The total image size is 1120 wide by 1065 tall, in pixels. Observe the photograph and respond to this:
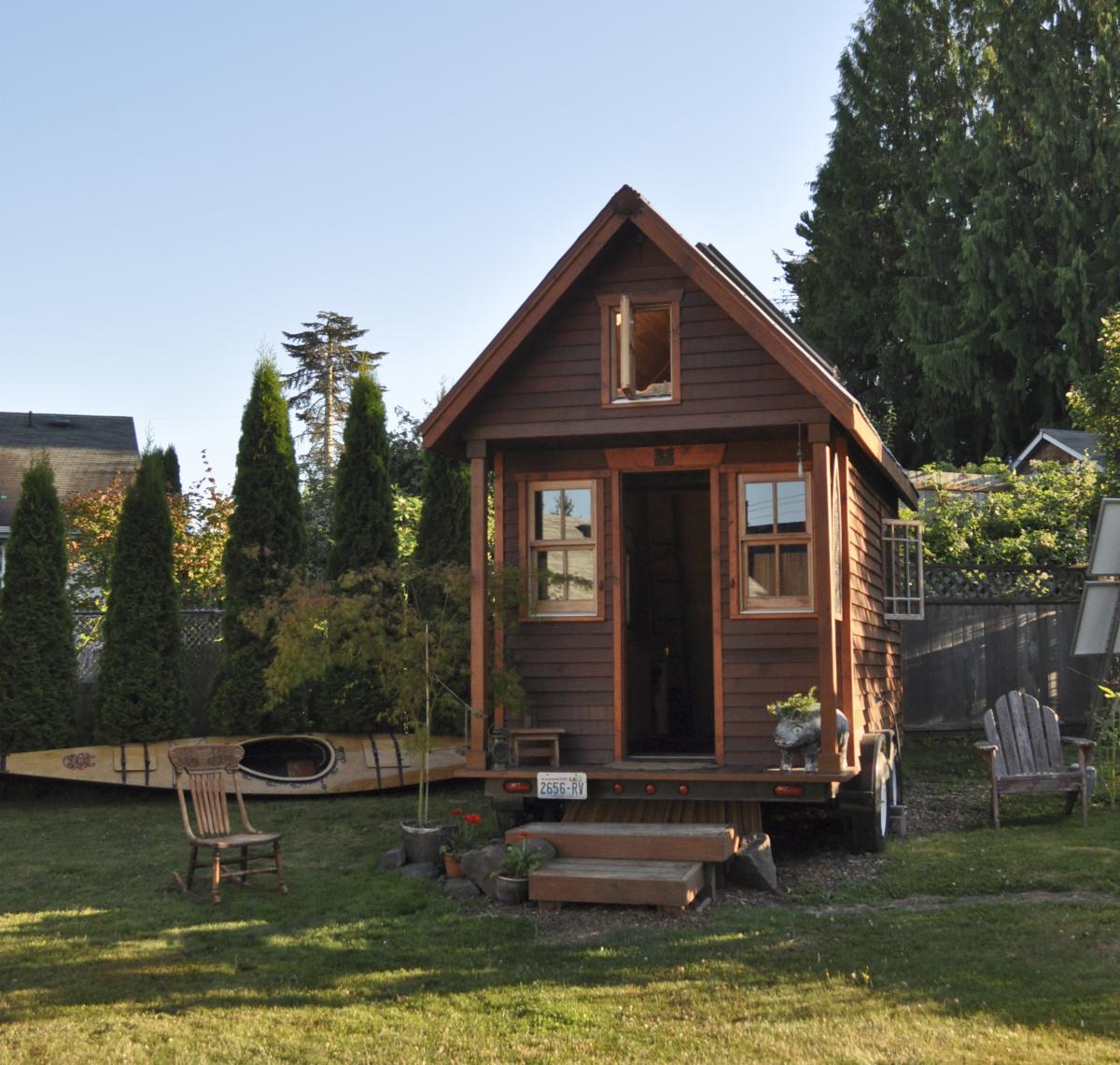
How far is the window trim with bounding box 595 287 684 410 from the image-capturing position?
9938 millimetres

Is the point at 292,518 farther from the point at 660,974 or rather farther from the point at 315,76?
the point at 660,974

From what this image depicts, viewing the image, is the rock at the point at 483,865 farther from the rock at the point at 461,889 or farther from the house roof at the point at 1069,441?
the house roof at the point at 1069,441

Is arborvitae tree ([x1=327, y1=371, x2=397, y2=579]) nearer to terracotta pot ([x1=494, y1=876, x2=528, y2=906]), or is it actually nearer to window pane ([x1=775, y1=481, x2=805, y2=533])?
window pane ([x1=775, y1=481, x2=805, y2=533])

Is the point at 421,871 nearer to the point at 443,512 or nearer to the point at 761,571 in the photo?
the point at 761,571

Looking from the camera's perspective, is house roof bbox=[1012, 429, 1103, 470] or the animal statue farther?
house roof bbox=[1012, 429, 1103, 470]

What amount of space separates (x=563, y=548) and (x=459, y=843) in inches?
102

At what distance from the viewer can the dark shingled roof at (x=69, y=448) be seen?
26.4m

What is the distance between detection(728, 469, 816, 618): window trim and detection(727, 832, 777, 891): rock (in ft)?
6.79

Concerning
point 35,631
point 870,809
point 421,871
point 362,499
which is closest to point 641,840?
point 421,871

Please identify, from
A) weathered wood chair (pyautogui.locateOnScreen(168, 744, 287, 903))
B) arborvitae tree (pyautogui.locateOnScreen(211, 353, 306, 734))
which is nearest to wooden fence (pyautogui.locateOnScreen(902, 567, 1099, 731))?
arborvitae tree (pyautogui.locateOnScreen(211, 353, 306, 734))

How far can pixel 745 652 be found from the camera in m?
10.2

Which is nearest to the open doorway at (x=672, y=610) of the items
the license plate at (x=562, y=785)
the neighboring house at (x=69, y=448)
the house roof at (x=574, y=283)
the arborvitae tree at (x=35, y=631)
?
the house roof at (x=574, y=283)

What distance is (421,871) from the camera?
366 inches

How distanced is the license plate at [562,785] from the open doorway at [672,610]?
3569 mm
